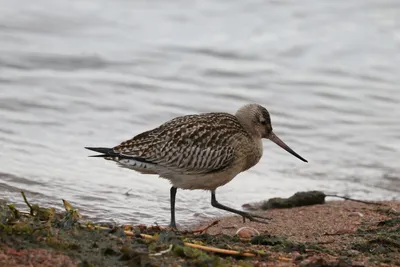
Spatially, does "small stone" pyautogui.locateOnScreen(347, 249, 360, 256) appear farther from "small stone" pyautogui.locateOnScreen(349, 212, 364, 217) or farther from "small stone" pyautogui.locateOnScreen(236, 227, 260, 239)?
"small stone" pyautogui.locateOnScreen(349, 212, 364, 217)

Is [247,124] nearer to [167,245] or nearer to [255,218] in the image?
[255,218]

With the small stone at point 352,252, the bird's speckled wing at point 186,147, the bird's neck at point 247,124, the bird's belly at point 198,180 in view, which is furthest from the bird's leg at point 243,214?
the small stone at point 352,252

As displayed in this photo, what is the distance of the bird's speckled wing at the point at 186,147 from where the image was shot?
8148 mm

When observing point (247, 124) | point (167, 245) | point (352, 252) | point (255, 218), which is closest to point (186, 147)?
point (247, 124)

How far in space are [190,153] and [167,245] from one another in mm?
2381

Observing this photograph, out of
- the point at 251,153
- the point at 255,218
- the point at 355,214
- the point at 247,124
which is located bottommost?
the point at 255,218

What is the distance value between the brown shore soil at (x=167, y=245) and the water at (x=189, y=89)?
1.84m

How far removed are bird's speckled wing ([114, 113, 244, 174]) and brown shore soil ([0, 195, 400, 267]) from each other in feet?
2.32

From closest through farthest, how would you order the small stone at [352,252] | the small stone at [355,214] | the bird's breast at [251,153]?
the small stone at [352,252] < the bird's breast at [251,153] < the small stone at [355,214]

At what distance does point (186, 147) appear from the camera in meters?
8.24

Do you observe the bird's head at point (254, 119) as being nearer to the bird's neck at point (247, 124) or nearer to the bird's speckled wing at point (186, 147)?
the bird's neck at point (247, 124)

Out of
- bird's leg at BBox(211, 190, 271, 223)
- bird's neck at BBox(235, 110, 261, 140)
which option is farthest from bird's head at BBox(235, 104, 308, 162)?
bird's leg at BBox(211, 190, 271, 223)

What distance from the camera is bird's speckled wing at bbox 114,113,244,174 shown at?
8148 mm

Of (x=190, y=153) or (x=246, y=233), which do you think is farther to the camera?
(x=190, y=153)
